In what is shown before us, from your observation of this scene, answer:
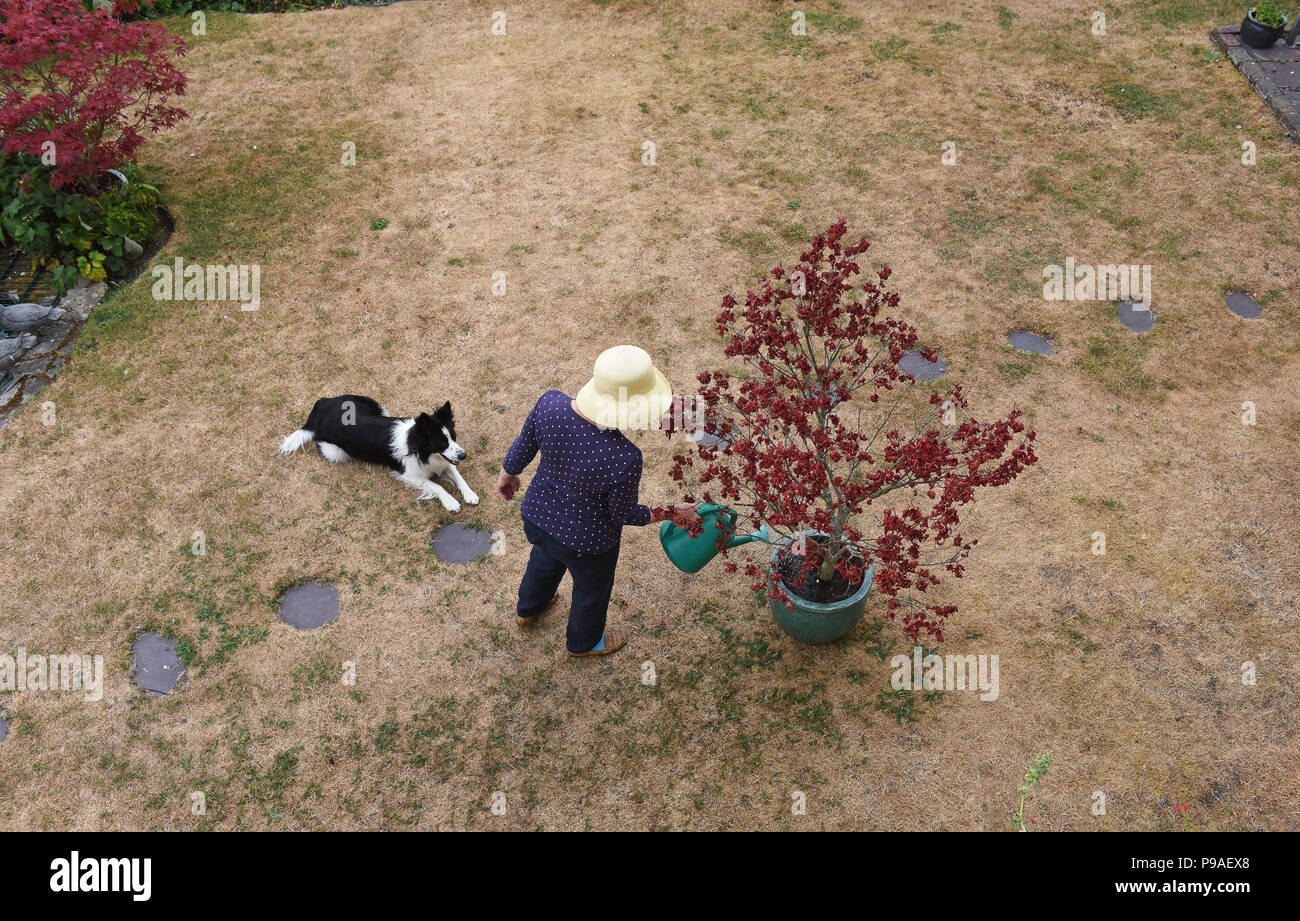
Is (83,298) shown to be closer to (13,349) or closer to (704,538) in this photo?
(13,349)

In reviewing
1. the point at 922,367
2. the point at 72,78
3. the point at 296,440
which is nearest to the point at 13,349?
the point at 72,78

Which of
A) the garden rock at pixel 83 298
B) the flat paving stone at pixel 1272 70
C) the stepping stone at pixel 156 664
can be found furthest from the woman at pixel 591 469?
the flat paving stone at pixel 1272 70

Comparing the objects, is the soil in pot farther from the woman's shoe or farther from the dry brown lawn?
the woman's shoe

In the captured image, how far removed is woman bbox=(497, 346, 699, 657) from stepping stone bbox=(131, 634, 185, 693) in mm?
2137

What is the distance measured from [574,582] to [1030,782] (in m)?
2.36

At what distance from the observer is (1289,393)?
5594 millimetres

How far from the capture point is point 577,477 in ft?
11.8

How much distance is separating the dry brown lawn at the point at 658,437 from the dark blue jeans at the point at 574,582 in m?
0.23

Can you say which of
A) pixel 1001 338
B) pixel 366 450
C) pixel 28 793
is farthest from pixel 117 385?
pixel 1001 338

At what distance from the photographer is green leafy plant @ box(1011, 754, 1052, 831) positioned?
3814 mm

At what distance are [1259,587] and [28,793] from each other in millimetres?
6460

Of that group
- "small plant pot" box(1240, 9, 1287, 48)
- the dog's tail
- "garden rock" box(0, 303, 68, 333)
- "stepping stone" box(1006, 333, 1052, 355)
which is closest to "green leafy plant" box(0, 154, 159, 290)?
"garden rock" box(0, 303, 68, 333)

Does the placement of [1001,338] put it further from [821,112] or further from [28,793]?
[28,793]

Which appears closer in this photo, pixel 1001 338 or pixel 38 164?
pixel 1001 338
